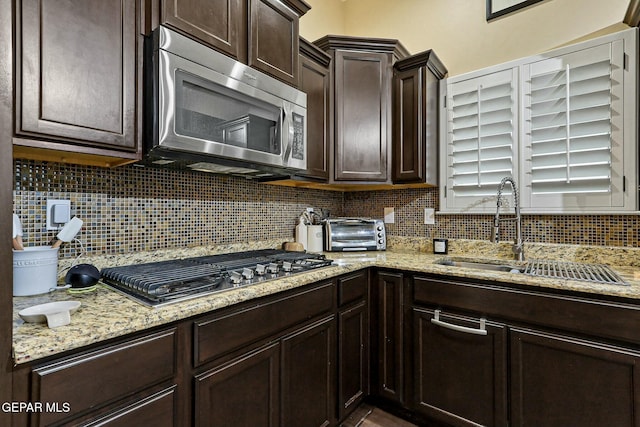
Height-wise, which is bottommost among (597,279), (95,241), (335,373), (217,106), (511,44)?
(335,373)

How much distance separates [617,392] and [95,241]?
225 centimetres

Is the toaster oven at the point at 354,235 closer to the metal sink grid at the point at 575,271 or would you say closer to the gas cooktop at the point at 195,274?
the gas cooktop at the point at 195,274

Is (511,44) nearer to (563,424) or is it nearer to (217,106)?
(217,106)

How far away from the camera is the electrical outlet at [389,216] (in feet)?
8.43

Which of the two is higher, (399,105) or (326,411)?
(399,105)

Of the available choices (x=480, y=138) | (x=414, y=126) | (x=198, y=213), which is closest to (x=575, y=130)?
(x=480, y=138)

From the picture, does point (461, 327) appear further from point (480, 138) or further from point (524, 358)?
point (480, 138)

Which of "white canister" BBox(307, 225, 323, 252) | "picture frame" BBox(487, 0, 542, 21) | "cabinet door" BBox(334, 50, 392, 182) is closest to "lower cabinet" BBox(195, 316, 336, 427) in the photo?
"white canister" BBox(307, 225, 323, 252)

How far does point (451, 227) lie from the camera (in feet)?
7.51

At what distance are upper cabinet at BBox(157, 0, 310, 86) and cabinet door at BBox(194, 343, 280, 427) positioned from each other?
1303 millimetres

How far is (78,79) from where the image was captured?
3.32ft

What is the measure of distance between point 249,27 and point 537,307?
1861 millimetres

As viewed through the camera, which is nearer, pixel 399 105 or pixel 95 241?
pixel 95 241

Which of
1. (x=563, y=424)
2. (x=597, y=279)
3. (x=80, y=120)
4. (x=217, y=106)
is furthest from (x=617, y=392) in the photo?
(x=80, y=120)
